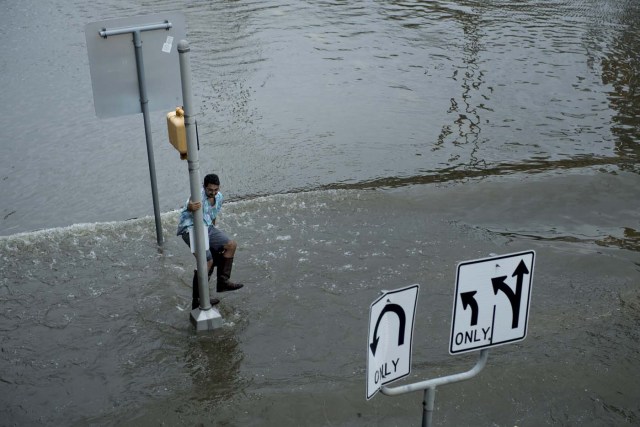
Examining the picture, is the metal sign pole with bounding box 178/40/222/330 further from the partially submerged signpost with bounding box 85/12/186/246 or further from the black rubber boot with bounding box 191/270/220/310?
the partially submerged signpost with bounding box 85/12/186/246

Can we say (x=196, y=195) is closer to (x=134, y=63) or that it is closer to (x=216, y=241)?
(x=216, y=241)

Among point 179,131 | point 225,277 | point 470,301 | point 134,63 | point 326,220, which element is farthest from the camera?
point 326,220

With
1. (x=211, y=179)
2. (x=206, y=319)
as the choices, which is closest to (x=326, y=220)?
(x=211, y=179)

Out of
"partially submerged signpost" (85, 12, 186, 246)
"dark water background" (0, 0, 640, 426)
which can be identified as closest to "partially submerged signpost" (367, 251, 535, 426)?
"dark water background" (0, 0, 640, 426)

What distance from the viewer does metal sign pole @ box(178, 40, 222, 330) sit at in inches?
266

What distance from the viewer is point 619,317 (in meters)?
7.90

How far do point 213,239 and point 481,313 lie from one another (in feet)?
11.2

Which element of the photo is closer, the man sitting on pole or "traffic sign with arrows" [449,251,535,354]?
"traffic sign with arrows" [449,251,535,354]

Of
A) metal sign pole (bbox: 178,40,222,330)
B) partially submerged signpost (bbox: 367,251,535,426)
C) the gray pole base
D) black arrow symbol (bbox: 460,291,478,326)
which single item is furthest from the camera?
the gray pole base

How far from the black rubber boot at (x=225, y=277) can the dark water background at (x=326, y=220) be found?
0.77 feet

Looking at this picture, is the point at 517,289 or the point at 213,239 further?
the point at 213,239

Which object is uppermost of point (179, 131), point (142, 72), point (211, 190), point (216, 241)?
point (142, 72)

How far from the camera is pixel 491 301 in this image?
5098mm

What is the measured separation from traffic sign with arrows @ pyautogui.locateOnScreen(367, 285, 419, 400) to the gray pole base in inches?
121
